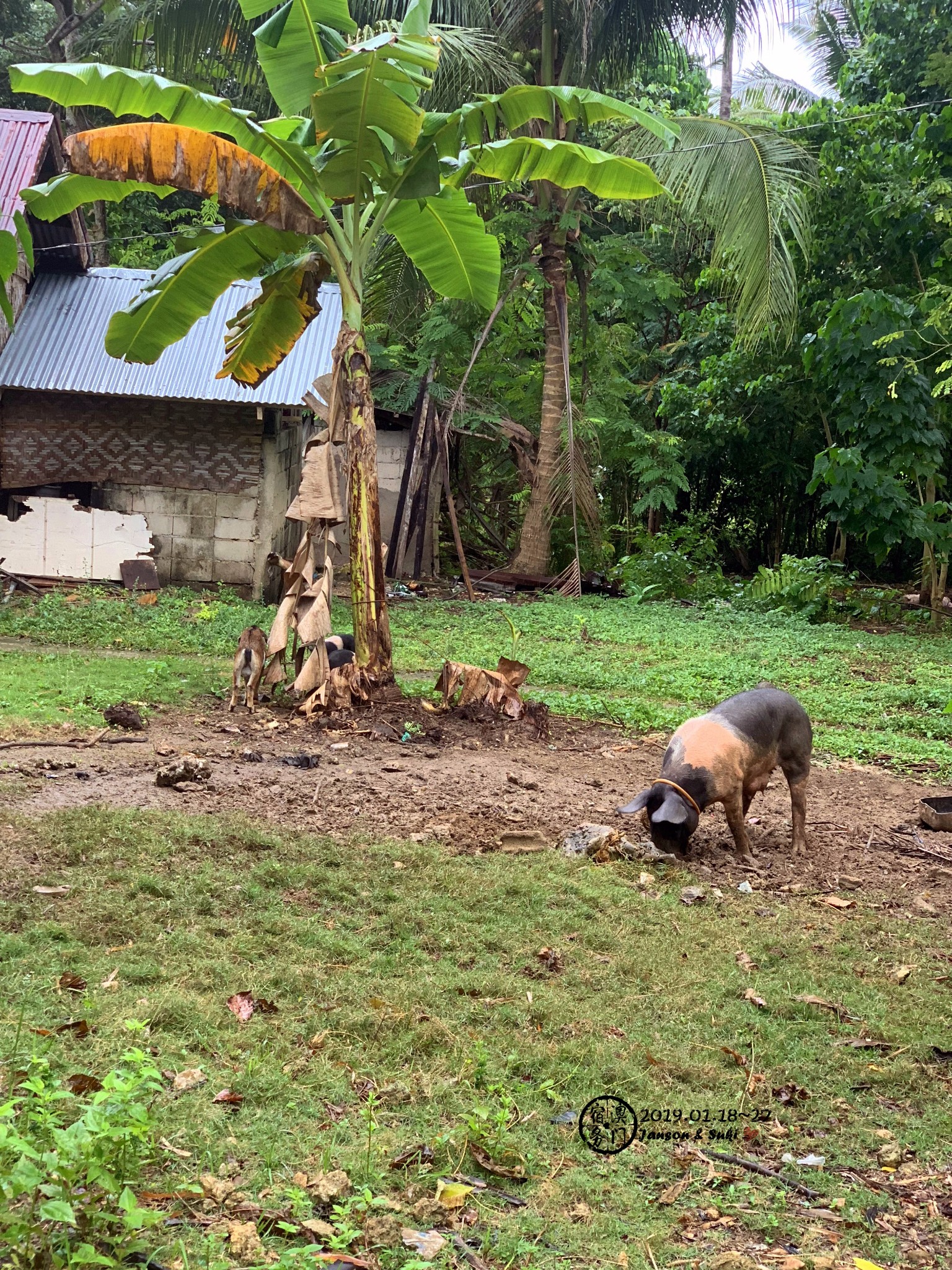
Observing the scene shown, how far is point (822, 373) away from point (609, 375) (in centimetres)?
414

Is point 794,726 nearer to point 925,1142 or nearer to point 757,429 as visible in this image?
point 925,1142

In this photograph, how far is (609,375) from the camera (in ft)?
61.0

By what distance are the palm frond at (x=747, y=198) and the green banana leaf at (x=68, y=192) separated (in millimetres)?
7540

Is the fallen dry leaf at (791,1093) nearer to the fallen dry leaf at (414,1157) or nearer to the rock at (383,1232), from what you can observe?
the fallen dry leaf at (414,1157)

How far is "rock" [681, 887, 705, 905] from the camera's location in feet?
19.1

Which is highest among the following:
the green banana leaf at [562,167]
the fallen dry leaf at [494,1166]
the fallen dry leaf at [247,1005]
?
the green banana leaf at [562,167]

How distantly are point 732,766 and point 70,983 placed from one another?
11.2 ft

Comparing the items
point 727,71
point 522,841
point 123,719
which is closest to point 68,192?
point 123,719

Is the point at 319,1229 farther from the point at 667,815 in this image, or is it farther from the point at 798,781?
the point at 798,781

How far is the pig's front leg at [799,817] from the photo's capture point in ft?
21.7

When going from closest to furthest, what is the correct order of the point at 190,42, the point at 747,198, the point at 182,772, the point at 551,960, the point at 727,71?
the point at 551,960
the point at 182,772
the point at 747,198
the point at 190,42
the point at 727,71

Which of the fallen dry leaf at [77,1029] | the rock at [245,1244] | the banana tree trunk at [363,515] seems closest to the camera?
the rock at [245,1244]

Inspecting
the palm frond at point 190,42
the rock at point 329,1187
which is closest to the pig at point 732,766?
the rock at point 329,1187

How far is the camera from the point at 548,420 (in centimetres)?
1708
